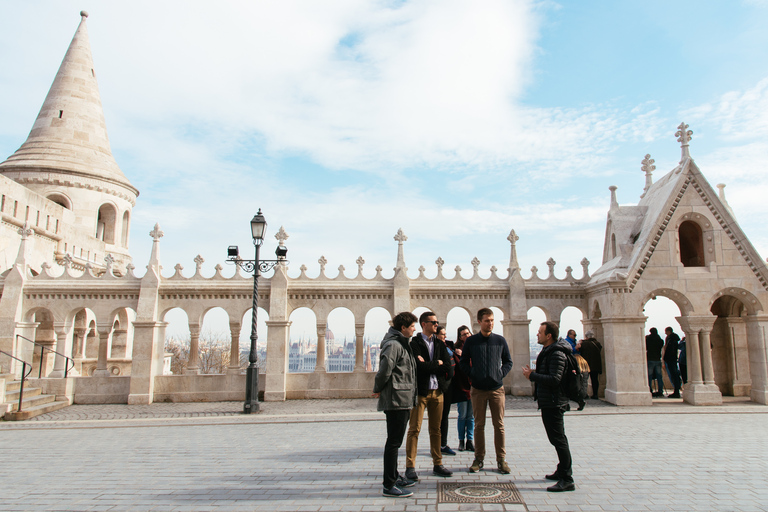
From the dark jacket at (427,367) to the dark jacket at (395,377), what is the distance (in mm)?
266

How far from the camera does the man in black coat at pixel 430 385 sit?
6121 mm

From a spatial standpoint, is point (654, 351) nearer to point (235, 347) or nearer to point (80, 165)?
point (235, 347)

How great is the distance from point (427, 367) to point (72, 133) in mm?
25354

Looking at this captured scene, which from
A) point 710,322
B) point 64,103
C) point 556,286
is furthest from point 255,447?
point 64,103

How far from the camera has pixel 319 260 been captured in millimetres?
15672

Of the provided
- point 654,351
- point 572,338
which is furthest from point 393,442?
point 654,351

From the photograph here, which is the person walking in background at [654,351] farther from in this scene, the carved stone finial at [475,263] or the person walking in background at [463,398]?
the person walking in background at [463,398]

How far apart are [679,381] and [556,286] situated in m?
4.31

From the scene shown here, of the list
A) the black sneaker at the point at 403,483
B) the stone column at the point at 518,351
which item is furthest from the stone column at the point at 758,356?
the black sneaker at the point at 403,483

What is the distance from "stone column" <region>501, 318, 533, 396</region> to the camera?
587 inches

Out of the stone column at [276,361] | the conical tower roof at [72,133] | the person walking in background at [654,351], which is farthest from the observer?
the conical tower roof at [72,133]

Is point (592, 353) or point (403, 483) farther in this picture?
point (592, 353)

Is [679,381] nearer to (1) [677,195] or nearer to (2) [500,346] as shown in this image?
(1) [677,195]

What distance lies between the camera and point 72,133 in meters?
24.4
